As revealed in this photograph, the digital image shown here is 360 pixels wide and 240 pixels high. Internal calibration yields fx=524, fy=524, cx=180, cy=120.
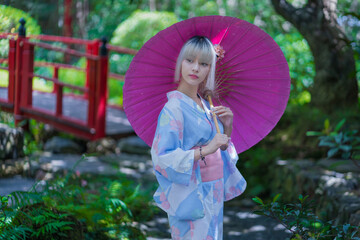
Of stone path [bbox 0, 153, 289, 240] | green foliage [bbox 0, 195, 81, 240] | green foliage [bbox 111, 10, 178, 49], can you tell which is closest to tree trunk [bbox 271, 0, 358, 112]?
stone path [bbox 0, 153, 289, 240]

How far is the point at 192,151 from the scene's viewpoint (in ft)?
7.87

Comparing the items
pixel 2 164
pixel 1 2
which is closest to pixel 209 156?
pixel 1 2

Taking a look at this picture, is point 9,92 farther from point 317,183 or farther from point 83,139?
point 317,183

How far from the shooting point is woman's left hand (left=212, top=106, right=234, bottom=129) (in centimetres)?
260

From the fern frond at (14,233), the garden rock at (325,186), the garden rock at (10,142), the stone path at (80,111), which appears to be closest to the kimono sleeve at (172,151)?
the fern frond at (14,233)

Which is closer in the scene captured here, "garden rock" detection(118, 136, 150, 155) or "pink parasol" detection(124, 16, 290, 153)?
"pink parasol" detection(124, 16, 290, 153)

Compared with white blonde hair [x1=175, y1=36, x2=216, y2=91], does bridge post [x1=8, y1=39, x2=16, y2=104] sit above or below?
below

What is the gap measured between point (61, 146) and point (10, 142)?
259cm

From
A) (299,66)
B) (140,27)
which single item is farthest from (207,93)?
(140,27)

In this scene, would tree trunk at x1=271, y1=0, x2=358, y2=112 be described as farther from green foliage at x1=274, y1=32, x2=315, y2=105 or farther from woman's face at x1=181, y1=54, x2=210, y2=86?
woman's face at x1=181, y1=54, x2=210, y2=86

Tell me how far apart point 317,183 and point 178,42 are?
99.9 inches

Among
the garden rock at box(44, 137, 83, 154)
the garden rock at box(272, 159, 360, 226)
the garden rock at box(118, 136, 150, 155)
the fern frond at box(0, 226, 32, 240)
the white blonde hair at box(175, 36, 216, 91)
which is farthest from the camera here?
the garden rock at box(44, 137, 83, 154)

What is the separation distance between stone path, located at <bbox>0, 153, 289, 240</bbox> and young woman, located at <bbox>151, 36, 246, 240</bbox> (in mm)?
1598

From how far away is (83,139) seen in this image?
26.4 ft
